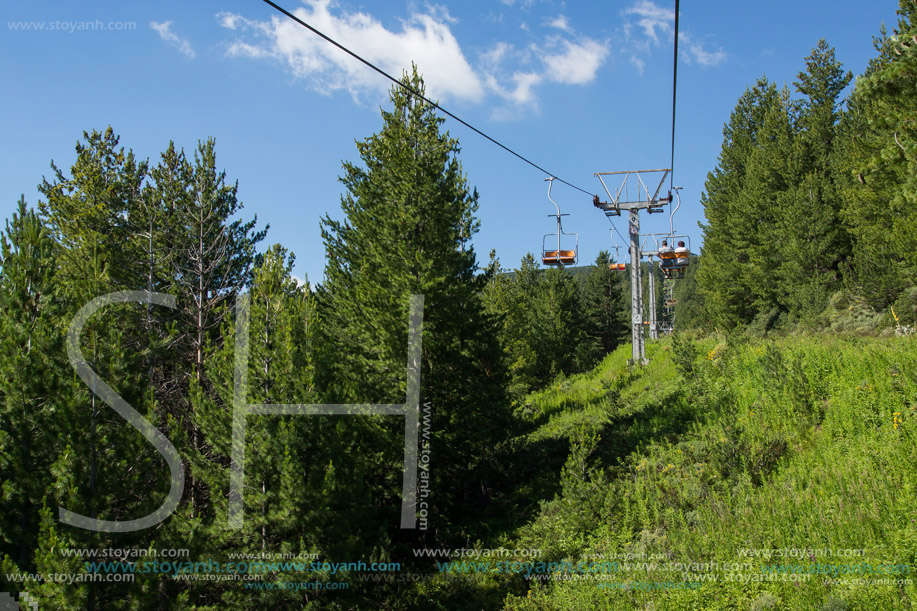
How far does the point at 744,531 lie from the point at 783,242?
23.3 metres

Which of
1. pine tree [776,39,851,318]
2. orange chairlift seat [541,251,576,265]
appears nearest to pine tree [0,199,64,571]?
orange chairlift seat [541,251,576,265]

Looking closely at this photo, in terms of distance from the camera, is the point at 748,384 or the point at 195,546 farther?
the point at 748,384

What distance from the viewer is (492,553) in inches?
443

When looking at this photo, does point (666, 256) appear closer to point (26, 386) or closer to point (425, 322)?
point (425, 322)

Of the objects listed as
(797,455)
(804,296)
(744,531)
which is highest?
(804,296)

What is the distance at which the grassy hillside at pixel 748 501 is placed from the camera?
5.71m

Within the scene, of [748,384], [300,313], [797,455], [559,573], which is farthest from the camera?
[748,384]

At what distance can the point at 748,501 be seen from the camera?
772cm

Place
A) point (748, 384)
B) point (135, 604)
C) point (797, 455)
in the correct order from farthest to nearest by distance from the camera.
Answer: point (748, 384)
point (797, 455)
point (135, 604)

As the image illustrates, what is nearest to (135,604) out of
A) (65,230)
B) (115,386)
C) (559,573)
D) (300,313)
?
(115,386)

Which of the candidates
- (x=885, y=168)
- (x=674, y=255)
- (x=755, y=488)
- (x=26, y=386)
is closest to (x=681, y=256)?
(x=674, y=255)

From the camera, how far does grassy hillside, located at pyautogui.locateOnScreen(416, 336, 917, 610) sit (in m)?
5.71

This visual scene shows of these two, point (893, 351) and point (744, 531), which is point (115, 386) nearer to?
point (744, 531)

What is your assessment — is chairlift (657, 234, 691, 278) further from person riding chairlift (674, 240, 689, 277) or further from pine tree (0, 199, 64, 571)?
pine tree (0, 199, 64, 571)
